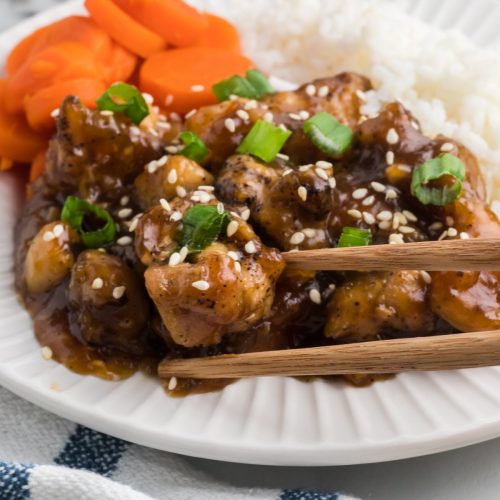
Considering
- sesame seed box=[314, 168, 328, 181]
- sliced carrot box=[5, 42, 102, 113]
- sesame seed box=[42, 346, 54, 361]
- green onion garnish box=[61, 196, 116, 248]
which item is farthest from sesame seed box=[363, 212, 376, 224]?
sliced carrot box=[5, 42, 102, 113]

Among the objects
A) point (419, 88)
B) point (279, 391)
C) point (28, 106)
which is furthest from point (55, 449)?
point (419, 88)

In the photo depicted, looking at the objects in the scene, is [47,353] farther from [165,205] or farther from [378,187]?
[378,187]

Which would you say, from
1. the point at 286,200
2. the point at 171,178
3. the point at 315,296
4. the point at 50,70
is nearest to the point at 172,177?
the point at 171,178

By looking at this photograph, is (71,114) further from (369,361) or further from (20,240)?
(369,361)

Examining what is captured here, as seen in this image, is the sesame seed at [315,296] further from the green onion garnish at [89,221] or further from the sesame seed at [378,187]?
the green onion garnish at [89,221]

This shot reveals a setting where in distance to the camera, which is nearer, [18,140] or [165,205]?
[165,205]

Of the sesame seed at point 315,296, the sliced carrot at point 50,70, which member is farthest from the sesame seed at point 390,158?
the sliced carrot at point 50,70
